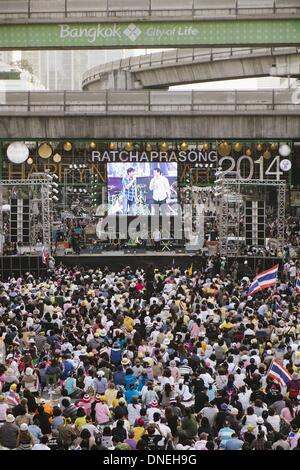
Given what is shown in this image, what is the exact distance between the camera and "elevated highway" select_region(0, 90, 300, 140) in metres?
42.2

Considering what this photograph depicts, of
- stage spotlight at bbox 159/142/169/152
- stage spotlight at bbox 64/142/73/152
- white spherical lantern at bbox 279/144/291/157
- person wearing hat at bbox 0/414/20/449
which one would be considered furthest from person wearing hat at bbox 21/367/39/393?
white spherical lantern at bbox 279/144/291/157

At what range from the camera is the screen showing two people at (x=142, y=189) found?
1694 inches

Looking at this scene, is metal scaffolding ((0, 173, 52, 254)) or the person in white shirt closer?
the person in white shirt

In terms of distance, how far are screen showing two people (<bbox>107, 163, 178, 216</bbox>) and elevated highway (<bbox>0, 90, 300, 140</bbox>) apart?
1.55 metres

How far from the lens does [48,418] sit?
15.1 m

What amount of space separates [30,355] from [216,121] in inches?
951

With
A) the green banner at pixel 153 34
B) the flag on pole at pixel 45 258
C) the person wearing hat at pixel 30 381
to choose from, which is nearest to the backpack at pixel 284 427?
the person wearing hat at pixel 30 381

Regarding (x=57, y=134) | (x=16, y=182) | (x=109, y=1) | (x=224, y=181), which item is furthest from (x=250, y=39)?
(x=57, y=134)

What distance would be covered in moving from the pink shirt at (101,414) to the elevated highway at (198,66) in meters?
36.6

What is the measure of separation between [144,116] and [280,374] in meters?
26.1

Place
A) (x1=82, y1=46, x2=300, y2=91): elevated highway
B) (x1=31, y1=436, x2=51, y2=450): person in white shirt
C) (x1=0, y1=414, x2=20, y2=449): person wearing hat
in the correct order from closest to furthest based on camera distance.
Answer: (x1=31, y1=436, x2=51, y2=450): person in white shirt < (x1=0, y1=414, x2=20, y2=449): person wearing hat < (x1=82, y1=46, x2=300, y2=91): elevated highway

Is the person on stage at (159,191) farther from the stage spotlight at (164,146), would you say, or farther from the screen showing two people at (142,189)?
the stage spotlight at (164,146)

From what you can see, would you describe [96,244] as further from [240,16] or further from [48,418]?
[48,418]

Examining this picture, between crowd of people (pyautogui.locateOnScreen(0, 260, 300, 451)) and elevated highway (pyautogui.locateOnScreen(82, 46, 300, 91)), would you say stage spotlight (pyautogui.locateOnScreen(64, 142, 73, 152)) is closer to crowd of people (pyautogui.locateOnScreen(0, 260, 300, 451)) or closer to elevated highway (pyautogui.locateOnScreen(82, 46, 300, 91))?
elevated highway (pyautogui.locateOnScreen(82, 46, 300, 91))
